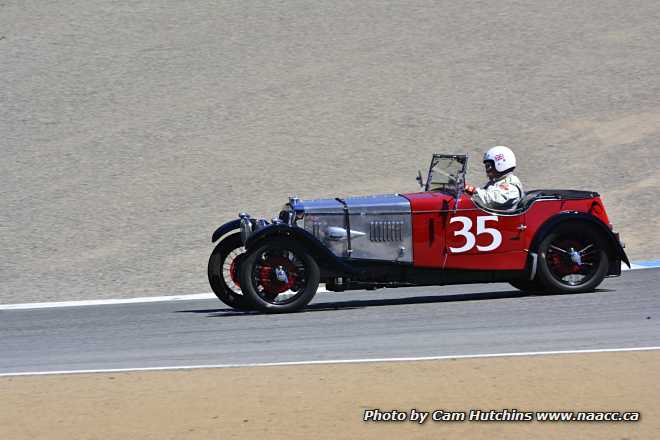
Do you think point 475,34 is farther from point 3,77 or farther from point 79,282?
point 79,282

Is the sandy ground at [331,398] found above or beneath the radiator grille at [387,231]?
beneath

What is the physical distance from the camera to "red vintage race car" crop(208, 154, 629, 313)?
10367 mm

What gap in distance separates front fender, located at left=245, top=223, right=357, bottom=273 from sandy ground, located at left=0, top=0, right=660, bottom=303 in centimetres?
354

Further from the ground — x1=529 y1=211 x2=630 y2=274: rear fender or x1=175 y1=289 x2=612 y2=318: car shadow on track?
x1=529 y1=211 x2=630 y2=274: rear fender

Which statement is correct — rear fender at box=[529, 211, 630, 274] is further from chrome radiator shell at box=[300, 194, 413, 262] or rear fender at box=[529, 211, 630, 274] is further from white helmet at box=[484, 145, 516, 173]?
chrome radiator shell at box=[300, 194, 413, 262]

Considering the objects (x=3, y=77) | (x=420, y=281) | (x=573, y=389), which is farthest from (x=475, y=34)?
(x=573, y=389)

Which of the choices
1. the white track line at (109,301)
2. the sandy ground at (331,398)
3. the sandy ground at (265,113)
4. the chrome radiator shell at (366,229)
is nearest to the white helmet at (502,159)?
the chrome radiator shell at (366,229)

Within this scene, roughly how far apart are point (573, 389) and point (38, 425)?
334 centimetres

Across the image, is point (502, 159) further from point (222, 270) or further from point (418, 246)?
point (222, 270)

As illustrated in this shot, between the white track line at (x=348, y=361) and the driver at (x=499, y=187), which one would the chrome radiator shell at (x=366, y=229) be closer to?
the driver at (x=499, y=187)

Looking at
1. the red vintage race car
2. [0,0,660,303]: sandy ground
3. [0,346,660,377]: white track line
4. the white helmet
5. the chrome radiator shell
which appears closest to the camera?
[0,346,660,377]: white track line

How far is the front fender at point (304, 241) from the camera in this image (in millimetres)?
10219

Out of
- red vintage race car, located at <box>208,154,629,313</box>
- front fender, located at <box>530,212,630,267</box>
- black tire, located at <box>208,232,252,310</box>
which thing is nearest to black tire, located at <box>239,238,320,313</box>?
red vintage race car, located at <box>208,154,629,313</box>

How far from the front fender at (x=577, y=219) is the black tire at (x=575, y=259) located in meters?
0.06
